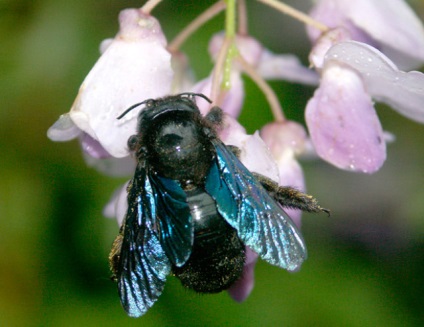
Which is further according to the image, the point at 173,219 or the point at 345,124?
the point at 345,124

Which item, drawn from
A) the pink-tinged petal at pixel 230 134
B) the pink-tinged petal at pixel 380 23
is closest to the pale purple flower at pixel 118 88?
the pink-tinged petal at pixel 230 134

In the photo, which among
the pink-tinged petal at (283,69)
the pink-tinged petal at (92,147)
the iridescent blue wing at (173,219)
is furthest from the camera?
the pink-tinged petal at (283,69)

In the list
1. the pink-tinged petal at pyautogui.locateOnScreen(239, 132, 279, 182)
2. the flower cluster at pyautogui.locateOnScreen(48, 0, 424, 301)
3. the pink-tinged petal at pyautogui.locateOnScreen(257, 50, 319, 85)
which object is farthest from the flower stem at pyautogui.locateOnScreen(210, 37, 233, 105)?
the pink-tinged petal at pyautogui.locateOnScreen(257, 50, 319, 85)

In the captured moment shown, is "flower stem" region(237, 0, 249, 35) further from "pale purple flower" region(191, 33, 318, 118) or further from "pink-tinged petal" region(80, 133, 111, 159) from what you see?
"pink-tinged petal" region(80, 133, 111, 159)

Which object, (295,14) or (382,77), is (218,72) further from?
(382,77)

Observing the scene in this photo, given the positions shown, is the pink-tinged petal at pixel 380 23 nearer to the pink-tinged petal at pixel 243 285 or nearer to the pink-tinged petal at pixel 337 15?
the pink-tinged petal at pixel 337 15

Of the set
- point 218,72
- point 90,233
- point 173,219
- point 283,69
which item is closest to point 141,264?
point 173,219
